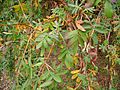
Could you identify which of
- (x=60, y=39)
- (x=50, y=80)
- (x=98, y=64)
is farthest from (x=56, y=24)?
(x=98, y=64)

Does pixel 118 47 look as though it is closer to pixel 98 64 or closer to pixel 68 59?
pixel 98 64

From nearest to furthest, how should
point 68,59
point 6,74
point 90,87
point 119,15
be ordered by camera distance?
point 68,59
point 90,87
point 119,15
point 6,74

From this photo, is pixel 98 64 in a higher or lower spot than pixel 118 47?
lower

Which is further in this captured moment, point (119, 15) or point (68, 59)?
point (119, 15)

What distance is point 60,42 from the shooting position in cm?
91

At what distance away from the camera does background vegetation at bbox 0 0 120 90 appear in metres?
0.88

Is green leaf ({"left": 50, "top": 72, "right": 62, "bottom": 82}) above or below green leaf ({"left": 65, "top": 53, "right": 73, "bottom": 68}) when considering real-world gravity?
below

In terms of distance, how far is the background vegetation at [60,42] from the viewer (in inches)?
34.5

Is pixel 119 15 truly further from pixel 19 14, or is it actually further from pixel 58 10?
pixel 19 14

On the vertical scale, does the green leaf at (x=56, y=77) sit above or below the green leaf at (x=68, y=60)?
below

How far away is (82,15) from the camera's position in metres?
0.98

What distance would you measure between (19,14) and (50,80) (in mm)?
431

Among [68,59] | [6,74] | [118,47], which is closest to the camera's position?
[68,59]

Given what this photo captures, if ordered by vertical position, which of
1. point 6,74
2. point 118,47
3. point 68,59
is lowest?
point 6,74
